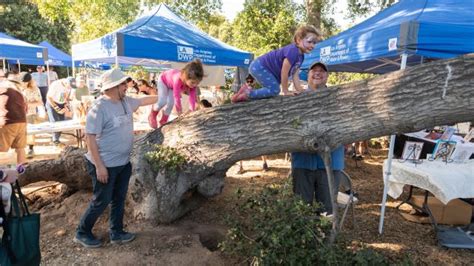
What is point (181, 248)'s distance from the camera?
Result: 11.0 feet

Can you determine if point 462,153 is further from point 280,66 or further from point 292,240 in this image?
point 292,240

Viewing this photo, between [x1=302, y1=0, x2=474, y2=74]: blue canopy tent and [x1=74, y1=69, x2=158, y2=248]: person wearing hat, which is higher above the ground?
[x1=302, y1=0, x2=474, y2=74]: blue canopy tent

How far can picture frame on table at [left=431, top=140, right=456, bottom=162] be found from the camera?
4444mm

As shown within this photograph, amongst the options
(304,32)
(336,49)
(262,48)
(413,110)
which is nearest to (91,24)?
(262,48)

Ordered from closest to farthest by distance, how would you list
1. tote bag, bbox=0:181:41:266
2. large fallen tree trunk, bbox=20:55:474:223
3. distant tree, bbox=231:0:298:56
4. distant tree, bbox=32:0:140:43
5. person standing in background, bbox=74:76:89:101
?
tote bag, bbox=0:181:41:266, large fallen tree trunk, bbox=20:55:474:223, person standing in background, bbox=74:76:89:101, distant tree, bbox=231:0:298:56, distant tree, bbox=32:0:140:43

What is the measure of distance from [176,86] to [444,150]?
3.40 m

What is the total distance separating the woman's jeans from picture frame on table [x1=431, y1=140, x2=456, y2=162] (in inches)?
145

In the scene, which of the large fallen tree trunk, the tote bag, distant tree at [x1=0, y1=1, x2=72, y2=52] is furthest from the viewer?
distant tree at [x1=0, y1=1, x2=72, y2=52]

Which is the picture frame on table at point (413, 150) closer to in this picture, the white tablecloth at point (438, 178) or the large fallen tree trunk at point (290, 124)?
the white tablecloth at point (438, 178)

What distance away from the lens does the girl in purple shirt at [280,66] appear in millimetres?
3490

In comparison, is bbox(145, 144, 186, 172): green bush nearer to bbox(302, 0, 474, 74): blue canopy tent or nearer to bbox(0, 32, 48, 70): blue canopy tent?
bbox(302, 0, 474, 74): blue canopy tent

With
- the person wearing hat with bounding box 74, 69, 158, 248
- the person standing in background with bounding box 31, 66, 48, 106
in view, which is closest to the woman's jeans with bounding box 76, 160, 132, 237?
the person wearing hat with bounding box 74, 69, 158, 248

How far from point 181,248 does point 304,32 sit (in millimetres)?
2384

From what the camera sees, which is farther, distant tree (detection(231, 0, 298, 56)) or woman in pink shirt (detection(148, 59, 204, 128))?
distant tree (detection(231, 0, 298, 56))
